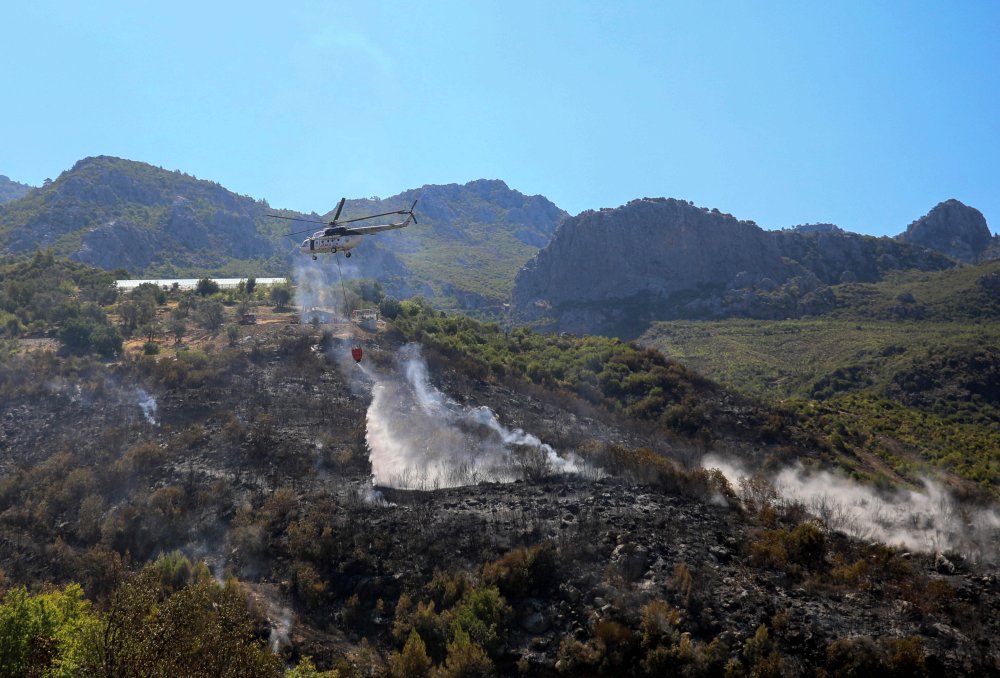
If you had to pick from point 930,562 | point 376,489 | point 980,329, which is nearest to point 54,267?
point 376,489

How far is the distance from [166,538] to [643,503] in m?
22.0

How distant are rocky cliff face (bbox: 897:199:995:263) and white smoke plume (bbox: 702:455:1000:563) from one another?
174 m

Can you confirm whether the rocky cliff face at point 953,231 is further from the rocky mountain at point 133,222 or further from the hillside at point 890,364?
the rocky mountain at point 133,222

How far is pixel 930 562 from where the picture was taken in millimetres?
24500

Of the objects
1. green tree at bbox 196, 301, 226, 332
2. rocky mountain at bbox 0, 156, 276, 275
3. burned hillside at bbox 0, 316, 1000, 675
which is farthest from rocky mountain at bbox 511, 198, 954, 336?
burned hillside at bbox 0, 316, 1000, 675

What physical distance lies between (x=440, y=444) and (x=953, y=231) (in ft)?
658

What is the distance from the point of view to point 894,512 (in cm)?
3198

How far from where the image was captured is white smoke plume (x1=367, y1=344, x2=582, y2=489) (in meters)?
35.1

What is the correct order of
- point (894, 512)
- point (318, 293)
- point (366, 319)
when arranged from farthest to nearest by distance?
point (318, 293) < point (366, 319) < point (894, 512)

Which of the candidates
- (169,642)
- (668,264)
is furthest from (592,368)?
(668,264)

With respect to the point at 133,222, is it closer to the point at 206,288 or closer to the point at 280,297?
the point at 206,288

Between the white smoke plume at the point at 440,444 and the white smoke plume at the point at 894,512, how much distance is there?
473 inches

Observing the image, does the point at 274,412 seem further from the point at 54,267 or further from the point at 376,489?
the point at 54,267

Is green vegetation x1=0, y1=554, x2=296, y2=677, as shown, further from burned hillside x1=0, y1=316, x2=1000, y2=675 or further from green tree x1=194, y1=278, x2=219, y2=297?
green tree x1=194, y1=278, x2=219, y2=297
